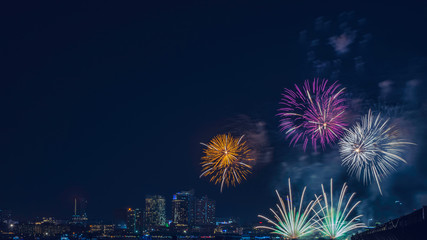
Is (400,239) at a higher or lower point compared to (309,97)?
lower

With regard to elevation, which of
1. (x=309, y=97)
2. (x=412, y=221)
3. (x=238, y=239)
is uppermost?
(x=309, y=97)

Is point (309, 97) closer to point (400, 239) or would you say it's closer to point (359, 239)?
point (400, 239)

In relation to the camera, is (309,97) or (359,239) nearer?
(309,97)

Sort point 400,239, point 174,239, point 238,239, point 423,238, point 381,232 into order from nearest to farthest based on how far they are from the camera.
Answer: point 423,238
point 400,239
point 381,232
point 174,239
point 238,239

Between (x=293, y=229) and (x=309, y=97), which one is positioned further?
(x=293, y=229)

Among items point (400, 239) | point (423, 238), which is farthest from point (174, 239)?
point (423, 238)

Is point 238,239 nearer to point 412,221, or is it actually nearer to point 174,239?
point 174,239

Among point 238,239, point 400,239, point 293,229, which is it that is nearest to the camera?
point 400,239

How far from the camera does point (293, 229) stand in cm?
6016

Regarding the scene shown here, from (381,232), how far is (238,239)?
349 ft

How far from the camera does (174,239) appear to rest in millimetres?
96750

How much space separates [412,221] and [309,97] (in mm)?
18964

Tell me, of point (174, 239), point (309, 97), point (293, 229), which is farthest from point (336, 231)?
point (174, 239)

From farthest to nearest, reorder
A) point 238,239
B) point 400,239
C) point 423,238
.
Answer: point 238,239
point 400,239
point 423,238
